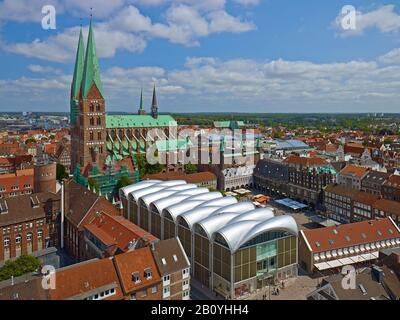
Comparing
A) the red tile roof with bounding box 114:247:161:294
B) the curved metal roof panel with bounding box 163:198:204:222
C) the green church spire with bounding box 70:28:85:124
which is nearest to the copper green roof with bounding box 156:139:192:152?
the green church spire with bounding box 70:28:85:124

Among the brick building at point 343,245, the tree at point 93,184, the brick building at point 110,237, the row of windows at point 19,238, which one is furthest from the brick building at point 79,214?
Answer: the brick building at point 343,245

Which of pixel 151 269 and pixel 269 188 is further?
pixel 269 188

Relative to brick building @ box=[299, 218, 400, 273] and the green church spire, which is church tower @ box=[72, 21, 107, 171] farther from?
brick building @ box=[299, 218, 400, 273]

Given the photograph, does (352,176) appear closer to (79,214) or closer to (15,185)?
(79,214)

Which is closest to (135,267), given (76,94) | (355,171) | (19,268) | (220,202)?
(19,268)

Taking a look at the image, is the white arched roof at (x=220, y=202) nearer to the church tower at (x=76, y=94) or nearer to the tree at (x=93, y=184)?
the tree at (x=93, y=184)
